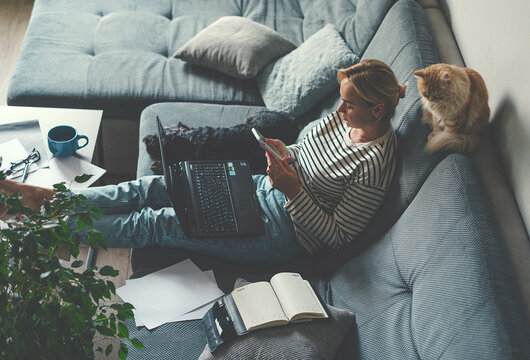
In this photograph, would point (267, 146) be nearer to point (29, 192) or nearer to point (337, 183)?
point (337, 183)

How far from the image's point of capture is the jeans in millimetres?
1535

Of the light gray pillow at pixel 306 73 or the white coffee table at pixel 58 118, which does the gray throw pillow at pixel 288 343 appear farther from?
the light gray pillow at pixel 306 73

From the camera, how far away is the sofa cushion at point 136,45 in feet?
6.84

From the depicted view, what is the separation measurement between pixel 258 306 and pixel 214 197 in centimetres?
50

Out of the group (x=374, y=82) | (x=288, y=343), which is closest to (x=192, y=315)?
(x=288, y=343)

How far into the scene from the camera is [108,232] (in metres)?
1.52

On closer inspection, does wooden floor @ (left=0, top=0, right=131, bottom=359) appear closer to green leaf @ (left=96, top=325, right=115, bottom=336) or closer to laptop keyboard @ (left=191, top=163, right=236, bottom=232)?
laptop keyboard @ (left=191, top=163, right=236, bottom=232)

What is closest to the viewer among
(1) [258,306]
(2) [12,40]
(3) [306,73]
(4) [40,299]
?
(4) [40,299]

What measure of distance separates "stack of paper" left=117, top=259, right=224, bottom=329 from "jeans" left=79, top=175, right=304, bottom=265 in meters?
0.09

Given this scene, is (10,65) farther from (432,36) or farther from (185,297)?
(432,36)

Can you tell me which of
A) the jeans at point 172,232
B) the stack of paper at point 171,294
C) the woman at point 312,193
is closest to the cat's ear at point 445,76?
the woman at point 312,193

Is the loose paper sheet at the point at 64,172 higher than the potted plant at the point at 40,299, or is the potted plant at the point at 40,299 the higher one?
the potted plant at the point at 40,299

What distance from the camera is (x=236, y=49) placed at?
2248 mm

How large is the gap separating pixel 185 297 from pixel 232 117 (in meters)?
0.92
